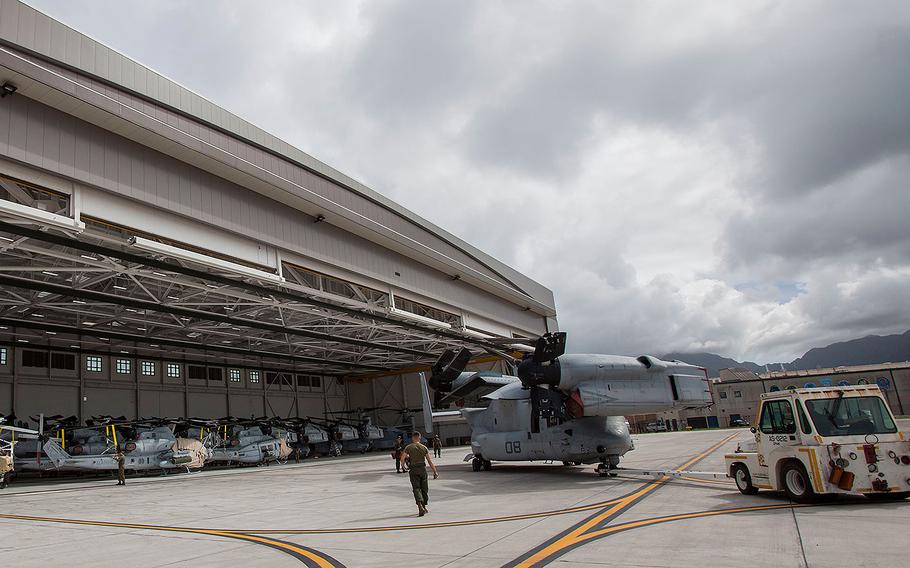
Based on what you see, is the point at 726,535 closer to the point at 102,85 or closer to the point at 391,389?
the point at 102,85

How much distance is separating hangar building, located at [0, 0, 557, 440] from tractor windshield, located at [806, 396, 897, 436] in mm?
20279

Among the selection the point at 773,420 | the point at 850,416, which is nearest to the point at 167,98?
the point at 773,420

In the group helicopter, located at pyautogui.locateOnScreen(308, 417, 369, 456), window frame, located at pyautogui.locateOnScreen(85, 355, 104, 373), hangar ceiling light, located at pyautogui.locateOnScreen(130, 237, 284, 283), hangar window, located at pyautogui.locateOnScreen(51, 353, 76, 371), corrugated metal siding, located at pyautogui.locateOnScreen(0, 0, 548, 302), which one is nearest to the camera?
corrugated metal siding, located at pyautogui.locateOnScreen(0, 0, 548, 302)

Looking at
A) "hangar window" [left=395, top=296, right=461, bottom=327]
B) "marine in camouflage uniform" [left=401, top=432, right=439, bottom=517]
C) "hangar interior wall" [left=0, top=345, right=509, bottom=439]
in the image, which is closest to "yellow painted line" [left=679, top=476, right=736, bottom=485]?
"marine in camouflage uniform" [left=401, top=432, right=439, bottom=517]

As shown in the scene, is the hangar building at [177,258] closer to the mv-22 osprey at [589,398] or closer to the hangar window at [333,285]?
the hangar window at [333,285]

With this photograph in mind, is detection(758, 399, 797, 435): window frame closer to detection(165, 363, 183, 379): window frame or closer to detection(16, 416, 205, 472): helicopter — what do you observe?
detection(16, 416, 205, 472): helicopter

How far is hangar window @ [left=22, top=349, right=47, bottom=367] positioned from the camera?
36.1 m

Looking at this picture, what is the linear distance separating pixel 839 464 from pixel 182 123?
940 inches

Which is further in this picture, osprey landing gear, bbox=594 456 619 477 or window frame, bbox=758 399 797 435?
osprey landing gear, bbox=594 456 619 477

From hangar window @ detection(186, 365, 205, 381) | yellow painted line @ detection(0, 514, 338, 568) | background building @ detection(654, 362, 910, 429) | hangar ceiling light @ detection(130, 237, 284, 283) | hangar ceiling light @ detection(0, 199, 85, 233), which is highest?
hangar ceiling light @ detection(0, 199, 85, 233)

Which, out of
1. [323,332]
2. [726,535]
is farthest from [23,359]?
[726,535]

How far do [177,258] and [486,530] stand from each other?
1656 cm

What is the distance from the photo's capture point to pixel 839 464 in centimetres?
952

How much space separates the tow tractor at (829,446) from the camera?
31.0 ft
